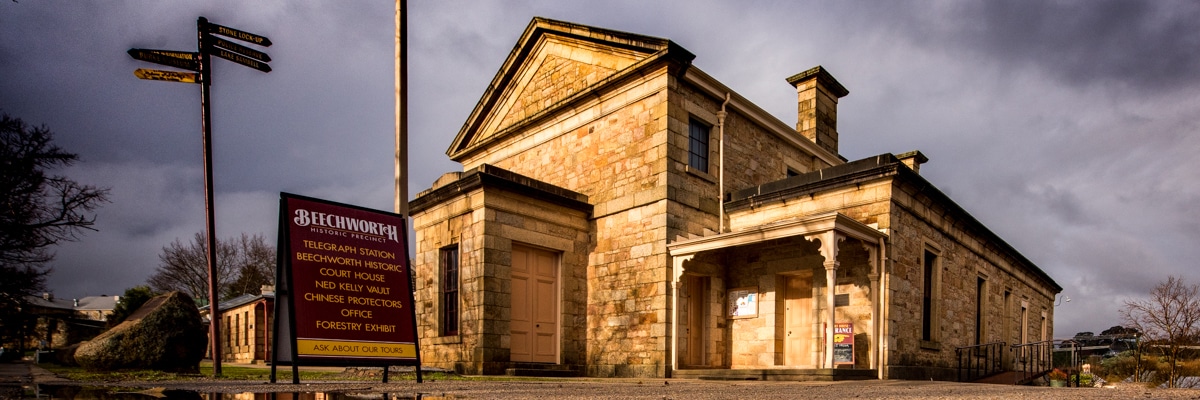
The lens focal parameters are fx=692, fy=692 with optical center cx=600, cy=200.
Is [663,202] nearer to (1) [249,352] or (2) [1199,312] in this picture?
(2) [1199,312]

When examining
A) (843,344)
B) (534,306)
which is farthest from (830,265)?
(534,306)

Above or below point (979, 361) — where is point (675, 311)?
above

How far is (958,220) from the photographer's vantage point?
15375 millimetres

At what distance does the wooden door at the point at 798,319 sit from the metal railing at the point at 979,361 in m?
3.18

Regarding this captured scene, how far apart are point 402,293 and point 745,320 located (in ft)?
28.8

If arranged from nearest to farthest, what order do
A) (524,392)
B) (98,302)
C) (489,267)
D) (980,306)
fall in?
1. (524,392)
2. (489,267)
3. (980,306)
4. (98,302)

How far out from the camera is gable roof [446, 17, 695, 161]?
1498 cm

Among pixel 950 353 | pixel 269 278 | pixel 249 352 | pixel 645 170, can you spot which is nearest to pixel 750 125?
pixel 645 170

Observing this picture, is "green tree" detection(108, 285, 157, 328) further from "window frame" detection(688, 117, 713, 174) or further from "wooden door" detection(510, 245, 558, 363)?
"window frame" detection(688, 117, 713, 174)

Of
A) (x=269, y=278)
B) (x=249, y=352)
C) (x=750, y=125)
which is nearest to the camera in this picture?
(x=750, y=125)

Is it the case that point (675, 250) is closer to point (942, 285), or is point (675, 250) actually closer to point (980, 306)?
point (942, 285)

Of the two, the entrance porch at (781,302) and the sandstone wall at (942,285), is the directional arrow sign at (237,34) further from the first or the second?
the sandstone wall at (942,285)

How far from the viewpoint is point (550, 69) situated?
17625 millimetres

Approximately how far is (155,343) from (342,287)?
5.16 m
